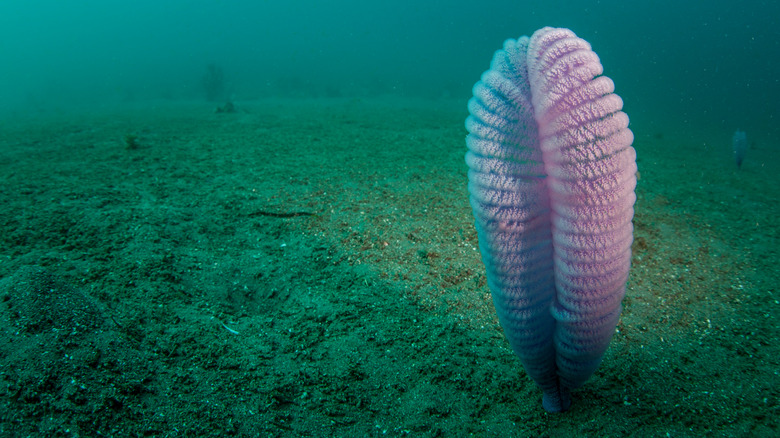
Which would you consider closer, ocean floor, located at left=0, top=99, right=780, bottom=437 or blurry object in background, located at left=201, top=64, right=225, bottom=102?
ocean floor, located at left=0, top=99, right=780, bottom=437

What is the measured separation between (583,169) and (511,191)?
21cm

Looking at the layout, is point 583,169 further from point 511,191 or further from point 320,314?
point 320,314

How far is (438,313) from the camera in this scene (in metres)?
2.42

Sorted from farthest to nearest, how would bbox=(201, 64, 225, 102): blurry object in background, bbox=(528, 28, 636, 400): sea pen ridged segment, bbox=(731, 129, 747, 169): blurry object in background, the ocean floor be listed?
1. bbox=(201, 64, 225, 102): blurry object in background
2. bbox=(731, 129, 747, 169): blurry object in background
3. the ocean floor
4. bbox=(528, 28, 636, 400): sea pen ridged segment

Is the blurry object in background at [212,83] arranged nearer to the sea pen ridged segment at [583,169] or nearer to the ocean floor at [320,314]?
the ocean floor at [320,314]

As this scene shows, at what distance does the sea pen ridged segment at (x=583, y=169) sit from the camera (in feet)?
3.50

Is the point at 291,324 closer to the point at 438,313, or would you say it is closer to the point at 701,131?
the point at 438,313

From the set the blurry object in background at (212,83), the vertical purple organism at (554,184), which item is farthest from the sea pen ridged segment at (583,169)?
the blurry object in background at (212,83)

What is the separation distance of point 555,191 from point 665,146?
9.52 metres

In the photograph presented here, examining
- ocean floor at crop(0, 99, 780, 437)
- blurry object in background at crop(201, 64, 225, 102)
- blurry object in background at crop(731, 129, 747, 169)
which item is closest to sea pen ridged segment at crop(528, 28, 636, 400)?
ocean floor at crop(0, 99, 780, 437)

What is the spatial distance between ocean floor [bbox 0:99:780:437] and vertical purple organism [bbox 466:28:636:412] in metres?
0.73

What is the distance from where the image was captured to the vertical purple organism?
108cm

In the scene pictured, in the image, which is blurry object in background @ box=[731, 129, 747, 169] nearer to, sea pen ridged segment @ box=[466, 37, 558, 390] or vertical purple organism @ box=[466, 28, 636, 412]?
vertical purple organism @ box=[466, 28, 636, 412]

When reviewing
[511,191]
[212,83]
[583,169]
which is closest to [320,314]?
[511,191]
